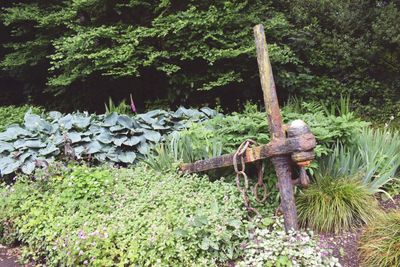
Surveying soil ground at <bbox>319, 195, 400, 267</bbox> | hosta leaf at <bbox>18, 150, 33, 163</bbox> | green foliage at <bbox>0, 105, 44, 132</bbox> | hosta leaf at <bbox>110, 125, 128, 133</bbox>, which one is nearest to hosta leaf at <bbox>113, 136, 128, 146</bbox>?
hosta leaf at <bbox>110, 125, 128, 133</bbox>

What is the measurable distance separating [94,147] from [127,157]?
42cm

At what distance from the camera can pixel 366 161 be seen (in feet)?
12.8

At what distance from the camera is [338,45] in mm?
7426

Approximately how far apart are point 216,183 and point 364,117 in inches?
166

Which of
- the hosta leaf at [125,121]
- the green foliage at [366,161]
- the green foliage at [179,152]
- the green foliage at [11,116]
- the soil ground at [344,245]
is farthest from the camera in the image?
the green foliage at [11,116]

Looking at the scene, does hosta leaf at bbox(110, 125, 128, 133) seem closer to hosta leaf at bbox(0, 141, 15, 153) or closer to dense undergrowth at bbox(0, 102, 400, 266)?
dense undergrowth at bbox(0, 102, 400, 266)

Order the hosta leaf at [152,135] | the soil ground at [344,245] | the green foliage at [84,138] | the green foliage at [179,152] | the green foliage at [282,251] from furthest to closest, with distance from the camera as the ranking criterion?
the hosta leaf at [152,135], the green foliage at [84,138], the green foliage at [179,152], the soil ground at [344,245], the green foliage at [282,251]

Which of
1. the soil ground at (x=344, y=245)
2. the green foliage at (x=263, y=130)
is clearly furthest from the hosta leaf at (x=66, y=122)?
the soil ground at (x=344, y=245)

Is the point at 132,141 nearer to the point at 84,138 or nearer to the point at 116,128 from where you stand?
the point at 116,128

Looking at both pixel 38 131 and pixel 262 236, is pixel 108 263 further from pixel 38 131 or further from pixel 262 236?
pixel 38 131

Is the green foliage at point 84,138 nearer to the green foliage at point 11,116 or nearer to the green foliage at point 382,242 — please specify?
the green foliage at point 11,116

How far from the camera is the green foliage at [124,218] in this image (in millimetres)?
2979

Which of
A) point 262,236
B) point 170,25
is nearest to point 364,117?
point 170,25

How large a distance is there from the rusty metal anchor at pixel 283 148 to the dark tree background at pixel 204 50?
254 centimetres
